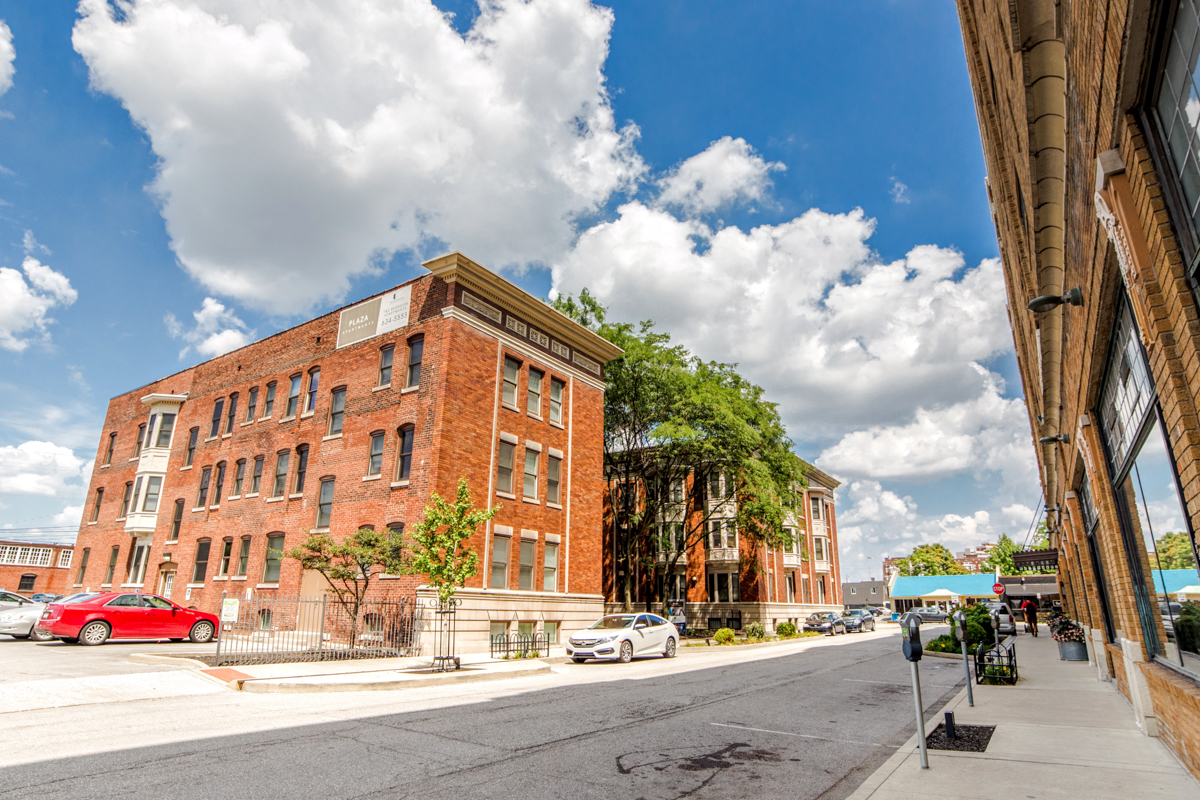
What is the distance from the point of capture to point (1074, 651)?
65.3ft

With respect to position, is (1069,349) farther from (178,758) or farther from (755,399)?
(755,399)

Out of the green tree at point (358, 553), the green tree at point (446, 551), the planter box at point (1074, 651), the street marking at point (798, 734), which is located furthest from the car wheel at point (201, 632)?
the planter box at point (1074, 651)

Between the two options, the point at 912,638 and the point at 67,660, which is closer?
the point at 912,638

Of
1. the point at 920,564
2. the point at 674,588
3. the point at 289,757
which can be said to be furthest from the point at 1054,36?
the point at 920,564

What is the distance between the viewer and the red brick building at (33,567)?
172 ft

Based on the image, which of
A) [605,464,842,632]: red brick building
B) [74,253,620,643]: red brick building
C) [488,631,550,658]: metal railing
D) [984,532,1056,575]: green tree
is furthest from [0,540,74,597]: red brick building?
[984,532,1056,575]: green tree

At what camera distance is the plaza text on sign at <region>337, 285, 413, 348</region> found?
26203mm

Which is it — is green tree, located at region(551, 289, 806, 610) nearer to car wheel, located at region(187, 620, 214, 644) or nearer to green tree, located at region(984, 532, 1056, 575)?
car wheel, located at region(187, 620, 214, 644)

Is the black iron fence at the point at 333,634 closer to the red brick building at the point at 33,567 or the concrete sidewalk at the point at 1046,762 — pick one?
the concrete sidewalk at the point at 1046,762

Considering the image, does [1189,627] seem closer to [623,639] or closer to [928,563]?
[623,639]

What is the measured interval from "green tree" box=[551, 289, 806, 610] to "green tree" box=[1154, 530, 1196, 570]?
2522cm

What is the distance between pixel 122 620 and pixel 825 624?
41200 millimetres

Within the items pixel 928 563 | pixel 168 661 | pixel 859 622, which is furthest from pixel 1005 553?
pixel 168 661

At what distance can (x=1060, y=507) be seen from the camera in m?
22.5
